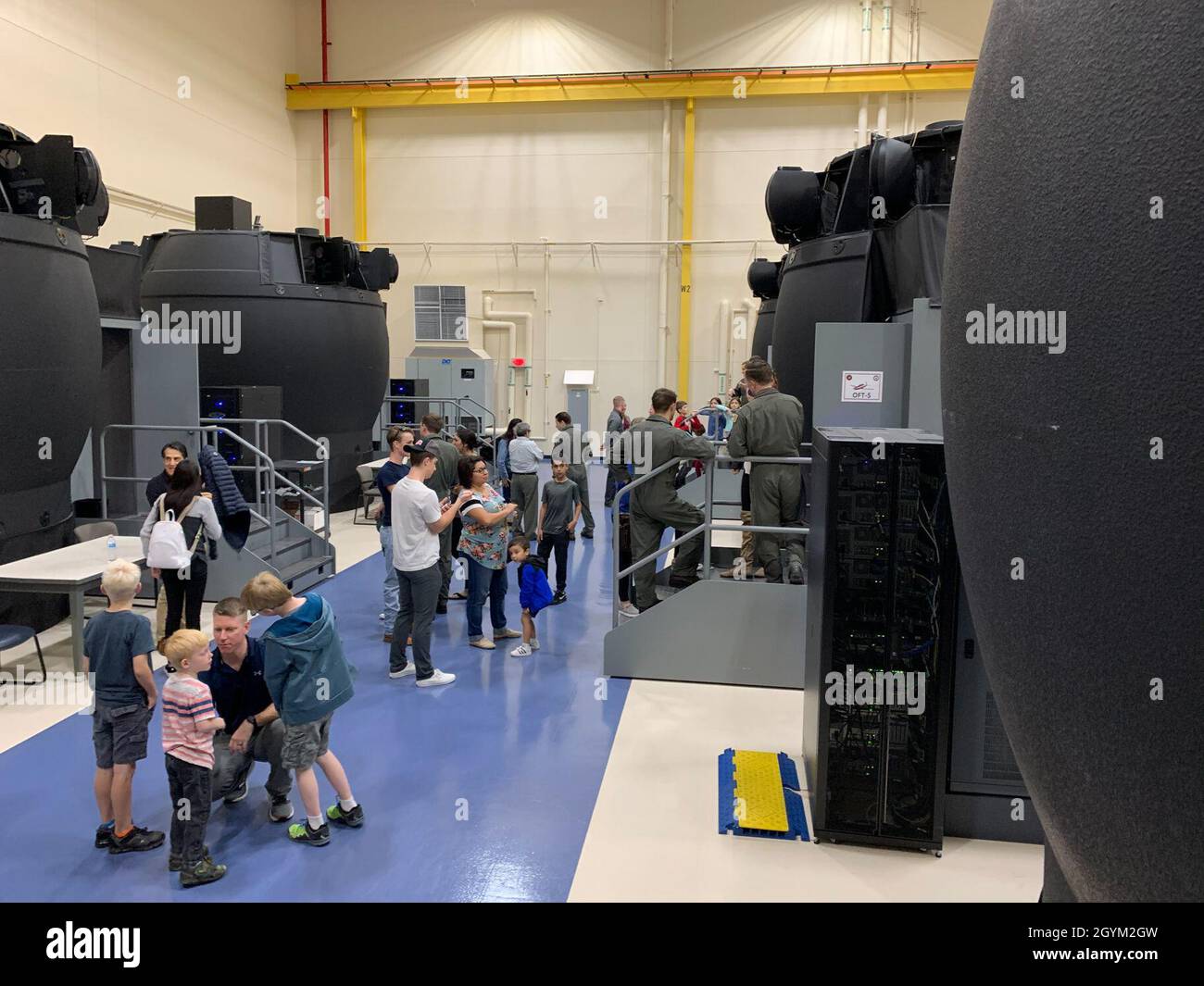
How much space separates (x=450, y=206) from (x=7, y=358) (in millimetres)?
15243

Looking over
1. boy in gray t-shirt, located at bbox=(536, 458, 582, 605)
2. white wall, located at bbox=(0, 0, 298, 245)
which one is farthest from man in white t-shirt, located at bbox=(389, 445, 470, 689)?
white wall, located at bbox=(0, 0, 298, 245)

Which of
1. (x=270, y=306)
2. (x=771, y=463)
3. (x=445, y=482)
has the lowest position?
(x=445, y=482)

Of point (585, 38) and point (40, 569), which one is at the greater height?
point (585, 38)

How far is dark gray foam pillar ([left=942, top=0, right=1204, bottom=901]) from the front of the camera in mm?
1052

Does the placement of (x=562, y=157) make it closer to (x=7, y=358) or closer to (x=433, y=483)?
(x=433, y=483)

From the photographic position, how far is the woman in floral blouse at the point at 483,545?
6.75 meters

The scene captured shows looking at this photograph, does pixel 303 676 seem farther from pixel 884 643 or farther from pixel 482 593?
pixel 482 593

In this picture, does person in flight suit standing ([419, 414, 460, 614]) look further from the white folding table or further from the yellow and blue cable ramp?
the yellow and blue cable ramp

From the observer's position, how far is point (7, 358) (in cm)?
666

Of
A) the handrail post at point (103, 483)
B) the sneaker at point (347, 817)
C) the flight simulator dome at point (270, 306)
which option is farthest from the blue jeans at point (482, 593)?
the flight simulator dome at point (270, 306)

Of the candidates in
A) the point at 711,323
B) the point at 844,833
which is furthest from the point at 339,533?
the point at 711,323

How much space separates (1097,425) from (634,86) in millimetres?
20364

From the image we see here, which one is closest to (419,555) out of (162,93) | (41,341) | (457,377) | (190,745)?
(190,745)

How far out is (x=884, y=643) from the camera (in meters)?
4.26
